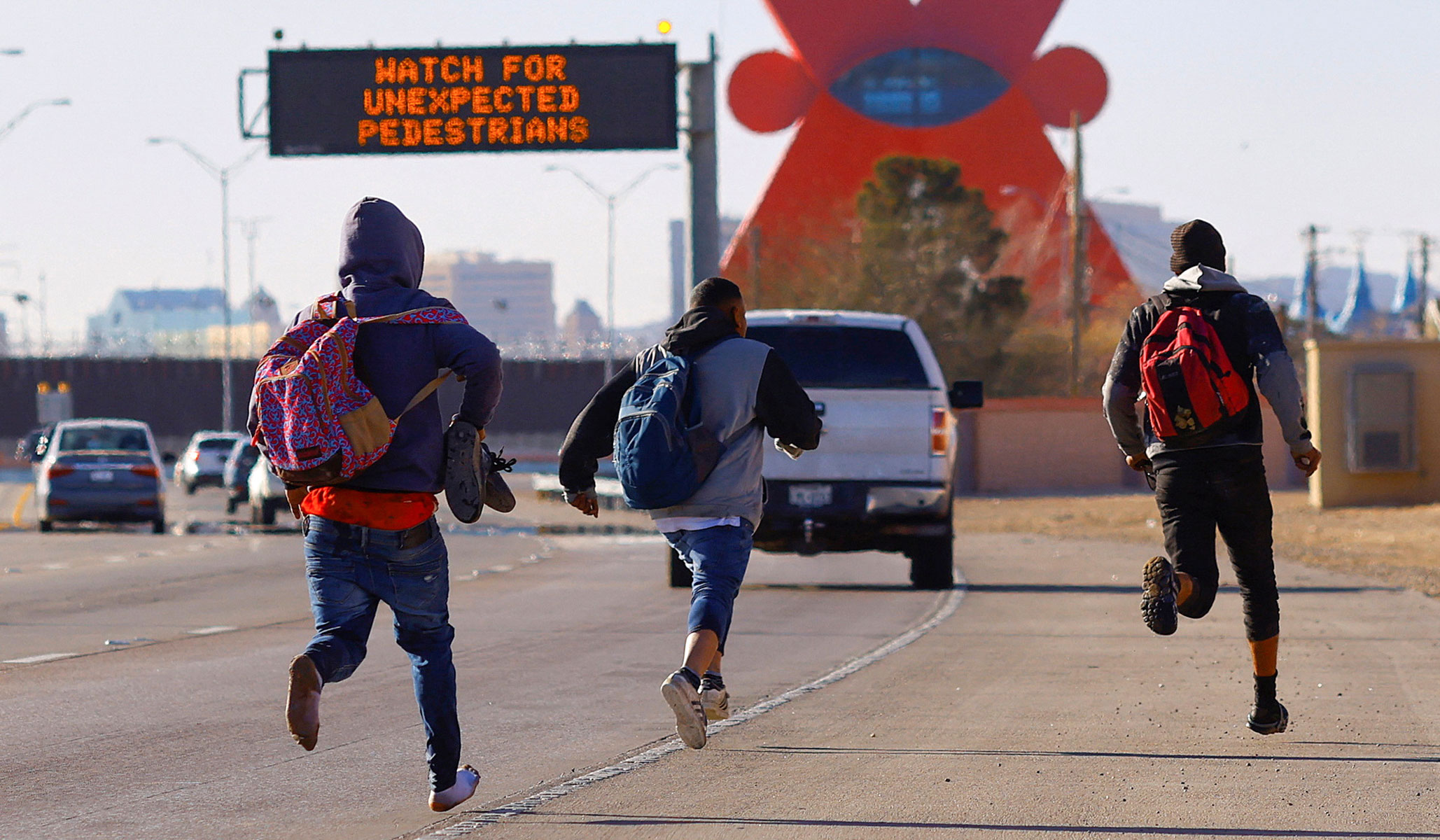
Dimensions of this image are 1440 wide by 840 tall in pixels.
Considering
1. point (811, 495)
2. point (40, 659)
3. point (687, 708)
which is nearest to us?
point (687, 708)

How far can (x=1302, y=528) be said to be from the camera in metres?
29.2

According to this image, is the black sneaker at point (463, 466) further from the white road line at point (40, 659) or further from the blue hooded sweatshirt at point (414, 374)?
the white road line at point (40, 659)

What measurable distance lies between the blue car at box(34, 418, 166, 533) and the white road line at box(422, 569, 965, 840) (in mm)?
18420

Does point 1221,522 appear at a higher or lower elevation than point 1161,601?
higher

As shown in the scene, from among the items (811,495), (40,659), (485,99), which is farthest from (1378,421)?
(40,659)

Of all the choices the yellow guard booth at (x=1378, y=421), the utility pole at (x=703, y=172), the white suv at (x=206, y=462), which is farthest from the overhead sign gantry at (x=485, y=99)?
the white suv at (x=206, y=462)

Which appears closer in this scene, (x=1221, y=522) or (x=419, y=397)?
(x=419, y=397)

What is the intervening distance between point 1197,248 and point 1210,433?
76 centimetres

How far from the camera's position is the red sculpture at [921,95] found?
9138 centimetres

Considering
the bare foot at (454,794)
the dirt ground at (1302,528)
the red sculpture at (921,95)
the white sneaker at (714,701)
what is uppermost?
the red sculpture at (921,95)

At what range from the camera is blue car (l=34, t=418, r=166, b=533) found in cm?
2873

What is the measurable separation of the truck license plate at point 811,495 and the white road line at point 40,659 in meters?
5.92

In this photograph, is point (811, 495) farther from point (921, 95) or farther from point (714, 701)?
point (921, 95)

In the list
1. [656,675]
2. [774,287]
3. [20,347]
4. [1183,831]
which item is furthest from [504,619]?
[20,347]
